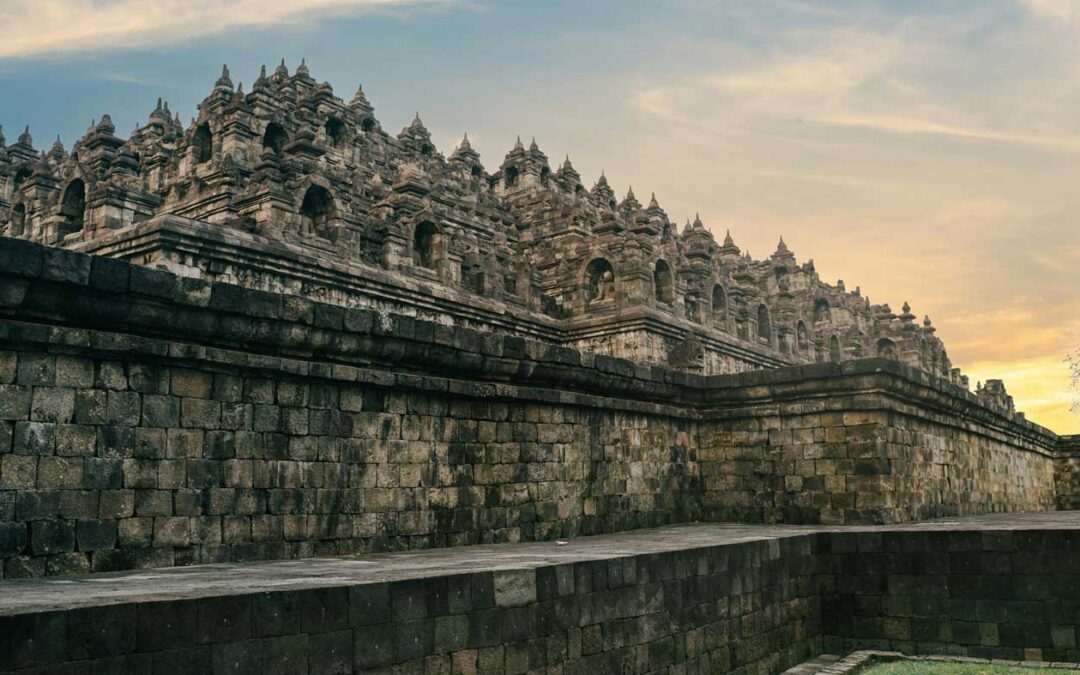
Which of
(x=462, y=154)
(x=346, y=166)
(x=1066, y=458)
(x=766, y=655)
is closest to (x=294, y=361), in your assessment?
(x=766, y=655)

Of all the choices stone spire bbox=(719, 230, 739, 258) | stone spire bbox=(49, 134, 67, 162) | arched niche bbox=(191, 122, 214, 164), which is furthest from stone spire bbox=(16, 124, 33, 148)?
stone spire bbox=(719, 230, 739, 258)

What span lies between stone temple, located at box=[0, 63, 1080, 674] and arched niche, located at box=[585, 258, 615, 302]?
680 centimetres

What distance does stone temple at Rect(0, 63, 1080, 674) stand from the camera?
20.3ft

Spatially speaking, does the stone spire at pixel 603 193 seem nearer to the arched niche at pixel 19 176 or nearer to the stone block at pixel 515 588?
the arched niche at pixel 19 176

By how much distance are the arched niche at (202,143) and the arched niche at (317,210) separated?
7915mm

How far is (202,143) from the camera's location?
2753 centimetres

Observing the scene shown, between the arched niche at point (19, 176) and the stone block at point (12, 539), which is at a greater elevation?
the arched niche at point (19, 176)

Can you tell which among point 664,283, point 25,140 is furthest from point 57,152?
point 664,283

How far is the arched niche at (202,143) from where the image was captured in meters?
26.9

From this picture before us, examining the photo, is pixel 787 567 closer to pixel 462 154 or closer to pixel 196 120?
pixel 196 120

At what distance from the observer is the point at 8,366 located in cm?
736

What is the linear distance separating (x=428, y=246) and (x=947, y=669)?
15895 millimetres

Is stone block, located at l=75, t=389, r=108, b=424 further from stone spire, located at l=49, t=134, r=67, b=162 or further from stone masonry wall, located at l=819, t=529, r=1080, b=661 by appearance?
stone spire, located at l=49, t=134, r=67, b=162

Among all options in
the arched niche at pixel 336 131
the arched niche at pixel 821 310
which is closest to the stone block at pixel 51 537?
the arched niche at pixel 336 131
